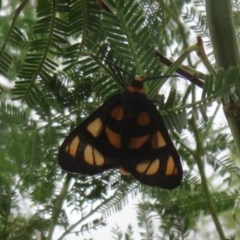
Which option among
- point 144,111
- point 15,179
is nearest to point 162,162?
point 144,111

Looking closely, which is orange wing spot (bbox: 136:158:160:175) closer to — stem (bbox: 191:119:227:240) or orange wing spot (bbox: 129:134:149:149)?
orange wing spot (bbox: 129:134:149:149)

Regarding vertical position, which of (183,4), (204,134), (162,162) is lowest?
(162,162)

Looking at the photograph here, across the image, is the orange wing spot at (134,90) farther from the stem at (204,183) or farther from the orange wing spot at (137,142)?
the stem at (204,183)

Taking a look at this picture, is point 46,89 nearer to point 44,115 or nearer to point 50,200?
point 44,115

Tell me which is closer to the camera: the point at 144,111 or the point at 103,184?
the point at 144,111

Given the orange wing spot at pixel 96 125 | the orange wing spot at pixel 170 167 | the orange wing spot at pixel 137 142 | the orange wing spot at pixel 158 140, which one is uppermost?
the orange wing spot at pixel 96 125

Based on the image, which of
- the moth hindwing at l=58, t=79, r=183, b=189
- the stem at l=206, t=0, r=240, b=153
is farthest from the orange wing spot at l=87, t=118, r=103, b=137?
the stem at l=206, t=0, r=240, b=153

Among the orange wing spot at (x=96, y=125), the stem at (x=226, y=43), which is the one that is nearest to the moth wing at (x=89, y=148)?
the orange wing spot at (x=96, y=125)

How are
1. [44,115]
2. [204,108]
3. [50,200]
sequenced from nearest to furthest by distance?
[204,108] < [44,115] < [50,200]
